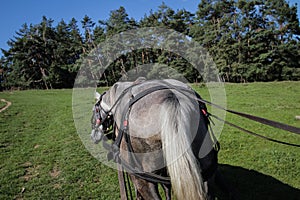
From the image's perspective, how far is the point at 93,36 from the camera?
41844mm

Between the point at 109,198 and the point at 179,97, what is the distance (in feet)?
9.98

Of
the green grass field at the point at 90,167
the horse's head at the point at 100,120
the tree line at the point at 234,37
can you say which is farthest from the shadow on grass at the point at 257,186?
the tree line at the point at 234,37

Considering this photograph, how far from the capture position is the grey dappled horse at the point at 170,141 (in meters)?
1.75

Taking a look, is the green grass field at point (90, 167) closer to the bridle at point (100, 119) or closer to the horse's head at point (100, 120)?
the horse's head at point (100, 120)

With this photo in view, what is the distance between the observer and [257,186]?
13.2ft

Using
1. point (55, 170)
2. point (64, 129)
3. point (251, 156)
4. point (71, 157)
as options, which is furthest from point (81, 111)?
point (251, 156)

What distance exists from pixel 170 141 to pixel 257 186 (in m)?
3.27

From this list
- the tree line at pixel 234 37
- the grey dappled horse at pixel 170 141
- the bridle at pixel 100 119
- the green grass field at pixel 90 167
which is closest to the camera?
the grey dappled horse at pixel 170 141

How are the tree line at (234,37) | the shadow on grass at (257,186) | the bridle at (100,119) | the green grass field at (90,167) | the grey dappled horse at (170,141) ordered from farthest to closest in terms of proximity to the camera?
1. the tree line at (234,37)
2. the green grass field at (90,167)
3. the shadow on grass at (257,186)
4. the bridle at (100,119)
5. the grey dappled horse at (170,141)

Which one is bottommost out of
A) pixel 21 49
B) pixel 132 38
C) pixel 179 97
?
pixel 179 97

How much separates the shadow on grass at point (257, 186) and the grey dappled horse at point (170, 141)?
2.15 meters

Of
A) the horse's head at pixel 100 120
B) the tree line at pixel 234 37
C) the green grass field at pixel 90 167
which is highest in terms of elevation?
the tree line at pixel 234 37

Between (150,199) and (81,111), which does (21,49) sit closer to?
(81,111)

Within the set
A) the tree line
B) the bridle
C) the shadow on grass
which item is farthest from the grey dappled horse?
the tree line
